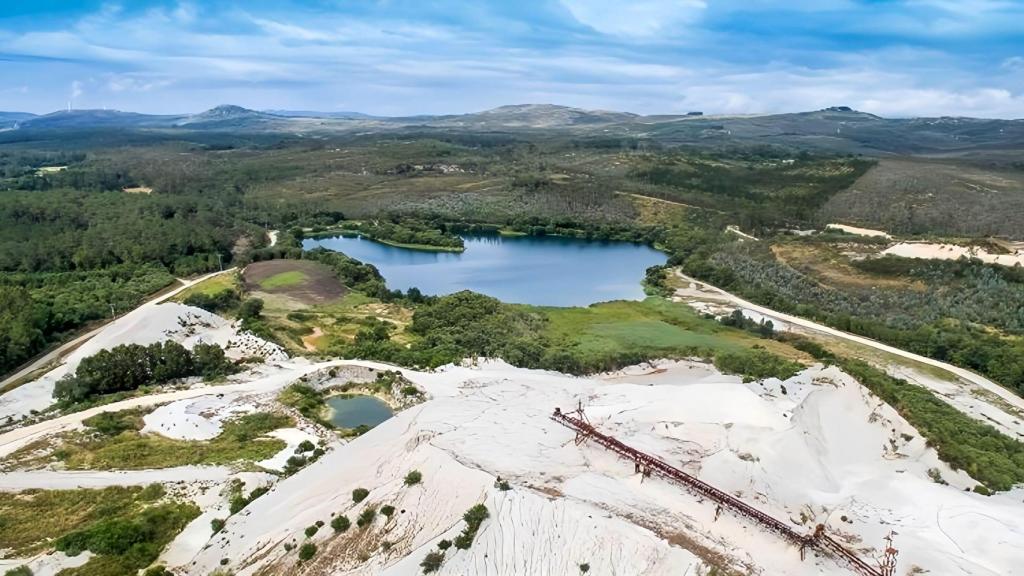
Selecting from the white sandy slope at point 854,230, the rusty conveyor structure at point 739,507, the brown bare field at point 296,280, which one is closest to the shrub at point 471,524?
the rusty conveyor structure at point 739,507

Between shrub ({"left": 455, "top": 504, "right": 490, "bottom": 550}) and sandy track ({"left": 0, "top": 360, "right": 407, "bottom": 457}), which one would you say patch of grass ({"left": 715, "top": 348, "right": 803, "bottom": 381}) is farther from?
shrub ({"left": 455, "top": 504, "right": 490, "bottom": 550})

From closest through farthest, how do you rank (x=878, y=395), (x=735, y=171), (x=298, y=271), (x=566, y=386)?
1. (x=878, y=395)
2. (x=566, y=386)
3. (x=298, y=271)
4. (x=735, y=171)

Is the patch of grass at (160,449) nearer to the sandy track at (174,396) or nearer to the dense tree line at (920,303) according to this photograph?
the sandy track at (174,396)

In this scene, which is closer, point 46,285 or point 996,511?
point 996,511

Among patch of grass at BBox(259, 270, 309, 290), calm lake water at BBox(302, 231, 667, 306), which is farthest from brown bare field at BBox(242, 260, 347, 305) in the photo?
calm lake water at BBox(302, 231, 667, 306)

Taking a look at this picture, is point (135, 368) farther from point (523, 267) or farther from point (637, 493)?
point (523, 267)

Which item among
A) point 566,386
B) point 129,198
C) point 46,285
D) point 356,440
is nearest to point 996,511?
point 566,386

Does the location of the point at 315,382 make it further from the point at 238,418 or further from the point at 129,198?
the point at 129,198
